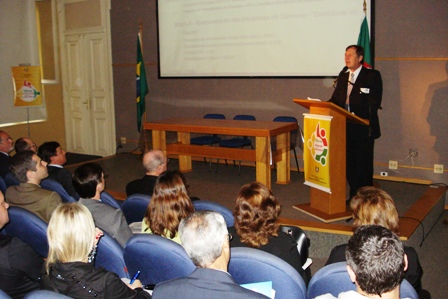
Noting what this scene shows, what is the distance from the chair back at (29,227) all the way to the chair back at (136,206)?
726 mm

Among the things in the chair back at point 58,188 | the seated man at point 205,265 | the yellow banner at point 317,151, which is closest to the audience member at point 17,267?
the seated man at point 205,265

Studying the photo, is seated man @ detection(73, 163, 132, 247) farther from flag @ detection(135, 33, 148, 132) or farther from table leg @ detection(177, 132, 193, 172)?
flag @ detection(135, 33, 148, 132)

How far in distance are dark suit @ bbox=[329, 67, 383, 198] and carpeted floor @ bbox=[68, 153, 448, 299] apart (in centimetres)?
62

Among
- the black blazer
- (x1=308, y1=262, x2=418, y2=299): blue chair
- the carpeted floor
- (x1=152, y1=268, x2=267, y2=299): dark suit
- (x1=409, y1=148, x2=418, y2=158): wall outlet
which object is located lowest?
the carpeted floor

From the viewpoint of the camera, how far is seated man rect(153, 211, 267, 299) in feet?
5.53

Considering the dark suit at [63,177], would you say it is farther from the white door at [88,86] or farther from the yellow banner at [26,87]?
the white door at [88,86]

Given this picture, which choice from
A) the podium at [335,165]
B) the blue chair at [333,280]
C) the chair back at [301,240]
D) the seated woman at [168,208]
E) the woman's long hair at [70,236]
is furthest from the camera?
the podium at [335,165]

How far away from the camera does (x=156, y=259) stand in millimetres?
2309

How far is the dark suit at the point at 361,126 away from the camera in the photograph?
4898mm

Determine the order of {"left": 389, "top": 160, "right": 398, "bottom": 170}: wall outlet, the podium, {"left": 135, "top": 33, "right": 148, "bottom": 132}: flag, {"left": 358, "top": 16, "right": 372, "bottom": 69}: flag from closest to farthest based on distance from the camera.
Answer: the podium < {"left": 358, "top": 16, "right": 372, "bottom": 69}: flag < {"left": 389, "top": 160, "right": 398, "bottom": 170}: wall outlet < {"left": 135, "top": 33, "right": 148, "bottom": 132}: flag

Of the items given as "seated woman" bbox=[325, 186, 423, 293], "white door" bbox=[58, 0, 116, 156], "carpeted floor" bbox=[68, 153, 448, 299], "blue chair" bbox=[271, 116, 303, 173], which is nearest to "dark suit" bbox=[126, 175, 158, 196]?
"carpeted floor" bbox=[68, 153, 448, 299]

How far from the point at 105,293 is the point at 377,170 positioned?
543 cm

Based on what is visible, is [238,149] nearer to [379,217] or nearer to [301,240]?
[301,240]

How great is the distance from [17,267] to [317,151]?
10.00ft
